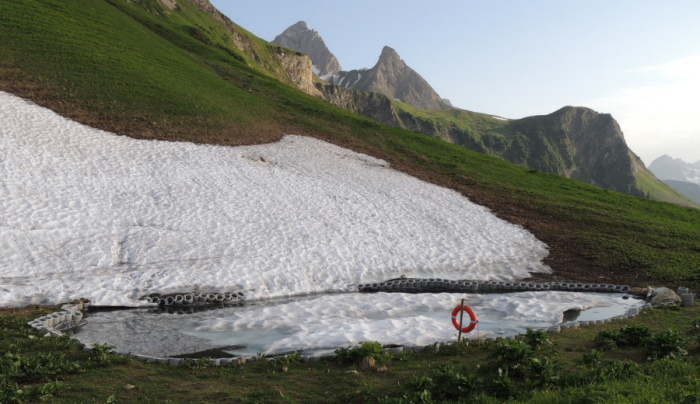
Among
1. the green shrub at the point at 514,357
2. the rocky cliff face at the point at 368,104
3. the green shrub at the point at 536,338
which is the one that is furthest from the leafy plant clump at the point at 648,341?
the rocky cliff face at the point at 368,104

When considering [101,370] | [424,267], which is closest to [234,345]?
[101,370]

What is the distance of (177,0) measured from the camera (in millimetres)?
110125

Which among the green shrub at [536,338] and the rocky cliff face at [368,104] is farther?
the rocky cliff face at [368,104]

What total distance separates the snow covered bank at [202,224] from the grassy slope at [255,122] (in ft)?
11.0

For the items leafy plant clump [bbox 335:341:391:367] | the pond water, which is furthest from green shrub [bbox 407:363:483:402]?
the pond water

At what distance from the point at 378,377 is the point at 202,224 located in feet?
58.7

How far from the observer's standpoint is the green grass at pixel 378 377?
8.93m

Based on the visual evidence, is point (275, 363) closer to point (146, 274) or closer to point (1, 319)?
point (1, 319)

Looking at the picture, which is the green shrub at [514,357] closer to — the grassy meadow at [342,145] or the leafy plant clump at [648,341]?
the grassy meadow at [342,145]

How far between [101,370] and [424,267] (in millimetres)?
18198

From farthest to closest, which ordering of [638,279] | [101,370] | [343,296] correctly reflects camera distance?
[638,279] → [343,296] → [101,370]

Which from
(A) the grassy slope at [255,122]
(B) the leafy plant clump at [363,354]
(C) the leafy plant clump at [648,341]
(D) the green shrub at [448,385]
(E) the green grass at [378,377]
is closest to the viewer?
(E) the green grass at [378,377]

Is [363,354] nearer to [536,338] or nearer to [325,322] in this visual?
[325,322]

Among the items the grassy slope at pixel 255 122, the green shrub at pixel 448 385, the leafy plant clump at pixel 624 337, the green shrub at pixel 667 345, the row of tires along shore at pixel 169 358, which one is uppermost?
the grassy slope at pixel 255 122
